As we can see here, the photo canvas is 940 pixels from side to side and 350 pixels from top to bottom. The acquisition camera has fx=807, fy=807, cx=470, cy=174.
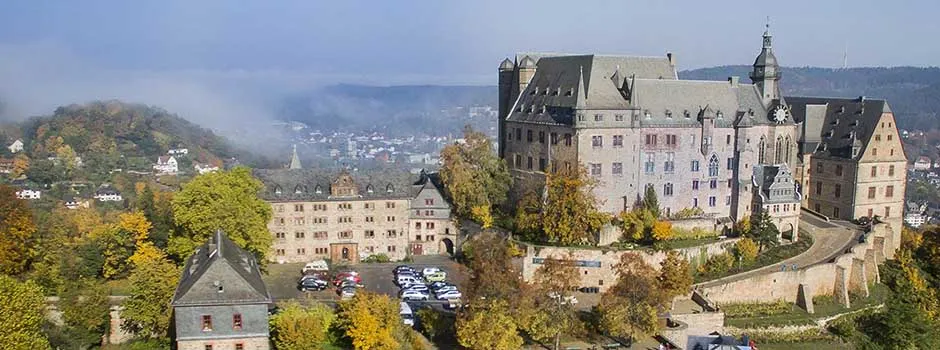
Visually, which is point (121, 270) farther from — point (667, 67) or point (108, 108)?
point (108, 108)

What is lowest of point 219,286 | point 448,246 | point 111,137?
point 448,246

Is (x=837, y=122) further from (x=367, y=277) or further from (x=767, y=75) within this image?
(x=367, y=277)

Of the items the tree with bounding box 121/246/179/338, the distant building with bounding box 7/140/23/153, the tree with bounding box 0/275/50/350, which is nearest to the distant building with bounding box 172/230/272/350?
the tree with bounding box 121/246/179/338

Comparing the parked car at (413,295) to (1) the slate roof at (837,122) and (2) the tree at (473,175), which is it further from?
(1) the slate roof at (837,122)

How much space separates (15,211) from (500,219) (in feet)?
119

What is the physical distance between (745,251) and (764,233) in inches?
126

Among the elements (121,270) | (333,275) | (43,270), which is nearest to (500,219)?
(333,275)

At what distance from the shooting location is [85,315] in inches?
1860

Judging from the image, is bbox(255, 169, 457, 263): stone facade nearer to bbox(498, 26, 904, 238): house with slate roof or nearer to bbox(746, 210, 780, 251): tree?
bbox(498, 26, 904, 238): house with slate roof

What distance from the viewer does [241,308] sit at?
40125mm

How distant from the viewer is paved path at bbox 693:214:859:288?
5850 centimetres

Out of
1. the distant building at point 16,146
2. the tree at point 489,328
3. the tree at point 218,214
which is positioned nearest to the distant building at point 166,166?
the distant building at point 16,146

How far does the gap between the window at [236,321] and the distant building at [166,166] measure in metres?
109

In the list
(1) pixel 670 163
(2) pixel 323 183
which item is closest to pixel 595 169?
(1) pixel 670 163
